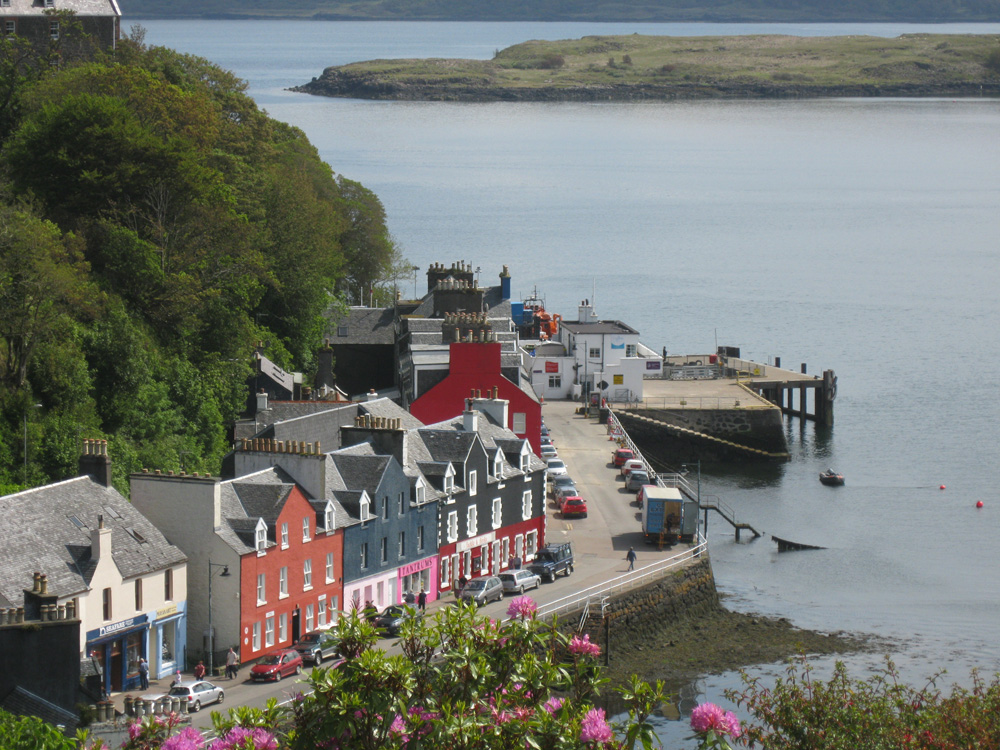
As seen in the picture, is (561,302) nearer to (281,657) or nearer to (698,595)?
(698,595)

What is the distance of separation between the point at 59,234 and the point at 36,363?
278 inches

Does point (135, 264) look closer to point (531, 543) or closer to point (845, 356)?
point (531, 543)

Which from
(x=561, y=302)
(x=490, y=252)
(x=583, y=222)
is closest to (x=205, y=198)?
(x=561, y=302)

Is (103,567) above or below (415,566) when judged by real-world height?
above

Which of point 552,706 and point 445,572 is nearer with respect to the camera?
point 552,706

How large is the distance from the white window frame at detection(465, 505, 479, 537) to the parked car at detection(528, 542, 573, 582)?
2227mm

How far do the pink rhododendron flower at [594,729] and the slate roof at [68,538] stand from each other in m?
21.7

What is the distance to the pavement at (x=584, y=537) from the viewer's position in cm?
3825

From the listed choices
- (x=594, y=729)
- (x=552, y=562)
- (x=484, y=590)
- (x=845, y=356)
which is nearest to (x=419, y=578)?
(x=484, y=590)

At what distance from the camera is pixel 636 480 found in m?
66.7

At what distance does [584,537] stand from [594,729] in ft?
132

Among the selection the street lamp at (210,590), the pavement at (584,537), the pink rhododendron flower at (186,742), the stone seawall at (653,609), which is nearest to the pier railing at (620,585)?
the stone seawall at (653,609)

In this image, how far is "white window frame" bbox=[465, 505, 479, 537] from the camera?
5153 centimetres

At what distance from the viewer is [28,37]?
86.1 meters
